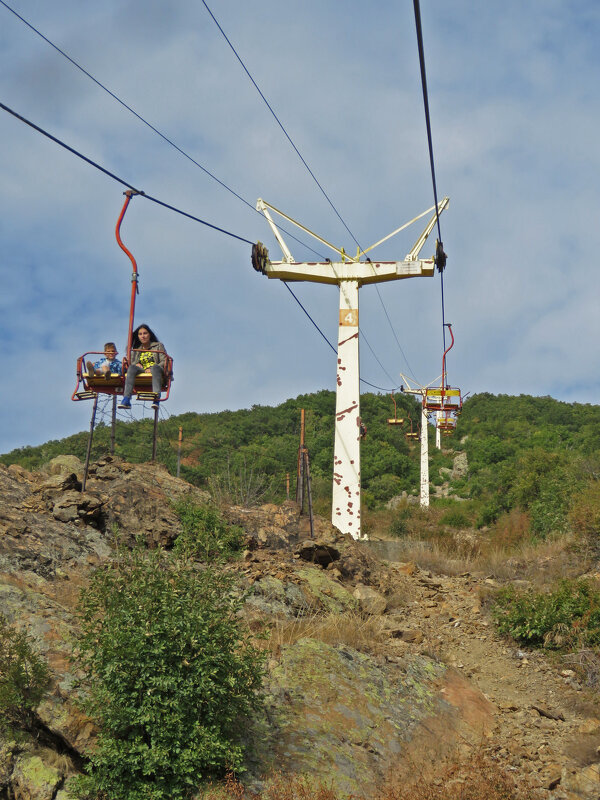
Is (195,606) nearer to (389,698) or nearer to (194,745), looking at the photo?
(194,745)

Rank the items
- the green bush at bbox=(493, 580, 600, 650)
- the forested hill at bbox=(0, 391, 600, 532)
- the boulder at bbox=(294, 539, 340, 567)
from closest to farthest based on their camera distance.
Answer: the green bush at bbox=(493, 580, 600, 650) < the boulder at bbox=(294, 539, 340, 567) < the forested hill at bbox=(0, 391, 600, 532)

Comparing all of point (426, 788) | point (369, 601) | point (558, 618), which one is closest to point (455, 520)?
point (369, 601)

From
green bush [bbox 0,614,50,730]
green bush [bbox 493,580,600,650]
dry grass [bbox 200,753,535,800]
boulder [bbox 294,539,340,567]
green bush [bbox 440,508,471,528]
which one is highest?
green bush [bbox 440,508,471,528]

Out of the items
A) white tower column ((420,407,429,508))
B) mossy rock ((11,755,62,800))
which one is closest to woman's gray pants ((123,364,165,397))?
mossy rock ((11,755,62,800))

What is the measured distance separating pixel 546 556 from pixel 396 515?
17305mm

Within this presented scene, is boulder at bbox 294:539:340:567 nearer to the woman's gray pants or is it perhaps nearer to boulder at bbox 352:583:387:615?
boulder at bbox 352:583:387:615

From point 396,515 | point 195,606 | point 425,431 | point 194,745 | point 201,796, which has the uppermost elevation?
point 425,431

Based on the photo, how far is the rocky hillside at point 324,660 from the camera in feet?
22.7

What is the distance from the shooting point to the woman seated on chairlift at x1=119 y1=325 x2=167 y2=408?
12266mm

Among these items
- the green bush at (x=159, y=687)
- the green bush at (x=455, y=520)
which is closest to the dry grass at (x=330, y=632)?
the green bush at (x=159, y=687)

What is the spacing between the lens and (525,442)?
203ft

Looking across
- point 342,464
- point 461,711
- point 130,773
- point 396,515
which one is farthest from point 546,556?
point 396,515

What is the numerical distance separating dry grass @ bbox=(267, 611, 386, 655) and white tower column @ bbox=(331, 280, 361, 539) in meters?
7.26

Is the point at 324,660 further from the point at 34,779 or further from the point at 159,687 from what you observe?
the point at 34,779
